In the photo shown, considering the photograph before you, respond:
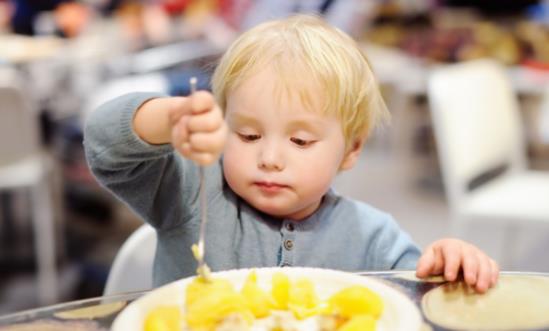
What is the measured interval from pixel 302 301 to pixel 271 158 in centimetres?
19

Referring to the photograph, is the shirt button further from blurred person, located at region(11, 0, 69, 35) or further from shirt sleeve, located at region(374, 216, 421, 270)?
blurred person, located at region(11, 0, 69, 35)

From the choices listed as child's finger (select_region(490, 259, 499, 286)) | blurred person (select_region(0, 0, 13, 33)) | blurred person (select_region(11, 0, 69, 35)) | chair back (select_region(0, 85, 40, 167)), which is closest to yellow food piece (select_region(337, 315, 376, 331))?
child's finger (select_region(490, 259, 499, 286))

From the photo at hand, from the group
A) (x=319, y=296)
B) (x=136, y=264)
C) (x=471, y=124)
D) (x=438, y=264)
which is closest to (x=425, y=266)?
(x=438, y=264)

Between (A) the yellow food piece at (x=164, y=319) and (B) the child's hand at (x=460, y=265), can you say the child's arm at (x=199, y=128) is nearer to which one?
(A) the yellow food piece at (x=164, y=319)

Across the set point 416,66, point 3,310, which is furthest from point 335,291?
point 416,66

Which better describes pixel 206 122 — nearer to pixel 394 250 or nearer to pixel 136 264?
pixel 394 250

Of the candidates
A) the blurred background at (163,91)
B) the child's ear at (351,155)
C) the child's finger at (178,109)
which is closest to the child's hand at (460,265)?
the child's ear at (351,155)

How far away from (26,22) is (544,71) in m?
2.90

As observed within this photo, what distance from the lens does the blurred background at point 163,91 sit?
9.13 feet

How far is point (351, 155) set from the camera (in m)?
1.04

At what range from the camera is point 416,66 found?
13.8ft

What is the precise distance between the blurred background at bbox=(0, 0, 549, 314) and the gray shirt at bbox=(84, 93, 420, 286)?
1065 millimetres

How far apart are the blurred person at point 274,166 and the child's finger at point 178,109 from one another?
0.06 feet

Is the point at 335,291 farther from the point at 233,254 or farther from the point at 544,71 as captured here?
the point at 544,71
